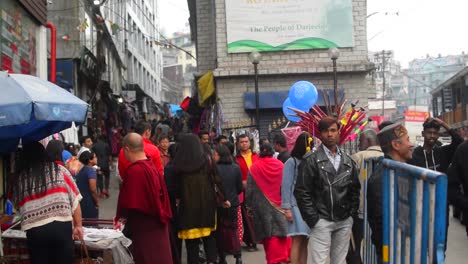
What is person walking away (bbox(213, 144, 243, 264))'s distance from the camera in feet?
26.5

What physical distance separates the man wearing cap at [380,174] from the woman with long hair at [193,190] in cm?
274

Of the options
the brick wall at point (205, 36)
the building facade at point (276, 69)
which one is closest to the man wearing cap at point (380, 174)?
the building facade at point (276, 69)

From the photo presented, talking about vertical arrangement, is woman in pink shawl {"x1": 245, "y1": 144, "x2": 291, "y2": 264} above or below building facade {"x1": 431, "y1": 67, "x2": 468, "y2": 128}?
below

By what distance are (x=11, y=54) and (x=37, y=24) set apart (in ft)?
6.82

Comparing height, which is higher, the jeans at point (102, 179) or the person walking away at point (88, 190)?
the person walking away at point (88, 190)

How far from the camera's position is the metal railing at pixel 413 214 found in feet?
11.0

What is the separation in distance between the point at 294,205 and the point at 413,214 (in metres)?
3.39

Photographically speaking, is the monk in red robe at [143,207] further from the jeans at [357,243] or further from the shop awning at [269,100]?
the shop awning at [269,100]

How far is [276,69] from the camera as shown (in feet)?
59.8

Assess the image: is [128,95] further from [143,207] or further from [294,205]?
[143,207]

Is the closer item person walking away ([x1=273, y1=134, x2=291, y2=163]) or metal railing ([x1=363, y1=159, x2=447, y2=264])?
metal railing ([x1=363, y1=159, x2=447, y2=264])

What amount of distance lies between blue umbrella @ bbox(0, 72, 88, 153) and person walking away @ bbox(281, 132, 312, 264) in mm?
2454

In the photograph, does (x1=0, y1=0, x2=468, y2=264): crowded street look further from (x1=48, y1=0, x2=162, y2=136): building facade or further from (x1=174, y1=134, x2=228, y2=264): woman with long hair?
(x1=48, y1=0, x2=162, y2=136): building facade

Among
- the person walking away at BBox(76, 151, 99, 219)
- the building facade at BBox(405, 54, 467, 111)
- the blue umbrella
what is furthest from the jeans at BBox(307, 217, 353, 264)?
the building facade at BBox(405, 54, 467, 111)
